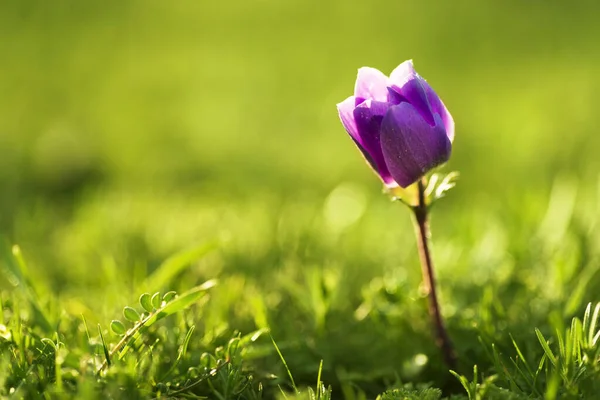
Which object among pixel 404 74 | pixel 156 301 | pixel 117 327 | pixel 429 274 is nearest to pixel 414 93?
pixel 404 74

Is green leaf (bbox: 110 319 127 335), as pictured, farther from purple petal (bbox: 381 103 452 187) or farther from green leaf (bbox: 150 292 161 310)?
purple petal (bbox: 381 103 452 187)

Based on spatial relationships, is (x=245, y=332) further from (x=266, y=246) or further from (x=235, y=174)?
(x=235, y=174)

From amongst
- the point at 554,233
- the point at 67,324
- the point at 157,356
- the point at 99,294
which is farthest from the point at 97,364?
the point at 554,233

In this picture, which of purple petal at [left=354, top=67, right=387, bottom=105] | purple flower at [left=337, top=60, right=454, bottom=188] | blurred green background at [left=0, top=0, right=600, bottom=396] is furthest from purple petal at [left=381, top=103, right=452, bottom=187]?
blurred green background at [left=0, top=0, right=600, bottom=396]

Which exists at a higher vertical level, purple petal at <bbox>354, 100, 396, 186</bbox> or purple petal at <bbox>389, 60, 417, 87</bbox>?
purple petal at <bbox>389, 60, 417, 87</bbox>

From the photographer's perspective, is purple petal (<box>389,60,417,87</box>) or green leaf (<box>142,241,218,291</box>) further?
green leaf (<box>142,241,218,291</box>)

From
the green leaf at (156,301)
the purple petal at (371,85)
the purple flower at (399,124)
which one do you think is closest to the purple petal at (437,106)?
the purple flower at (399,124)

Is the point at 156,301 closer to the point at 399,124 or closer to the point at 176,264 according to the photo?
the point at 176,264
